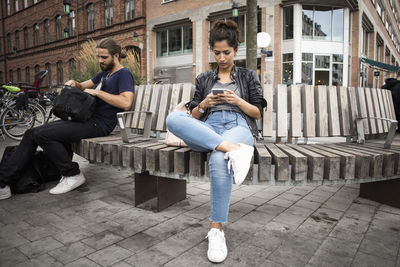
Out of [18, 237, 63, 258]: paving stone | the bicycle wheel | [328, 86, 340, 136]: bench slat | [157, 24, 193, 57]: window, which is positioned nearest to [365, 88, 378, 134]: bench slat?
[328, 86, 340, 136]: bench slat

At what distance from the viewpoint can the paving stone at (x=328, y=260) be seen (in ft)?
5.96

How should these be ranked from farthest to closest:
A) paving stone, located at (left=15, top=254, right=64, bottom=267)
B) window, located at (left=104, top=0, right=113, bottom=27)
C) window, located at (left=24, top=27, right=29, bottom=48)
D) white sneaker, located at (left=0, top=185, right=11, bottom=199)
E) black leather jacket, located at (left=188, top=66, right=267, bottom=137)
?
window, located at (left=24, top=27, right=29, bottom=48), window, located at (left=104, top=0, right=113, bottom=27), white sneaker, located at (left=0, top=185, right=11, bottom=199), black leather jacket, located at (left=188, top=66, right=267, bottom=137), paving stone, located at (left=15, top=254, right=64, bottom=267)

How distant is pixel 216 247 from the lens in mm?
1875

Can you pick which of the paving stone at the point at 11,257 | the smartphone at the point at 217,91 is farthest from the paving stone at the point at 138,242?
the smartphone at the point at 217,91

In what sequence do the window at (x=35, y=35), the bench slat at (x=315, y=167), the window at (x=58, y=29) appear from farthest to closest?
1. the window at (x=35, y=35)
2. the window at (x=58, y=29)
3. the bench slat at (x=315, y=167)

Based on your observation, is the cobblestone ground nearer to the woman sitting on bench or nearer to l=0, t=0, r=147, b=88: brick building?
the woman sitting on bench

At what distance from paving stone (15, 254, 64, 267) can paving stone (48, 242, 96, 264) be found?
0.03 metres

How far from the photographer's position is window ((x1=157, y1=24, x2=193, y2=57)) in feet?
66.6

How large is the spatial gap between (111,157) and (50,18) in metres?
31.2

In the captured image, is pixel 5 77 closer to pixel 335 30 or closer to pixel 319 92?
pixel 335 30

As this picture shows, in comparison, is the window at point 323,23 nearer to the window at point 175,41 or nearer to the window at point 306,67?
the window at point 306,67

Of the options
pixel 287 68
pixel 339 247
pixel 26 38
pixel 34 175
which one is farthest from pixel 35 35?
pixel 339 247

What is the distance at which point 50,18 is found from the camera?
28.4m

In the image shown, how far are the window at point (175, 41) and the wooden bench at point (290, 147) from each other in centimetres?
1756
